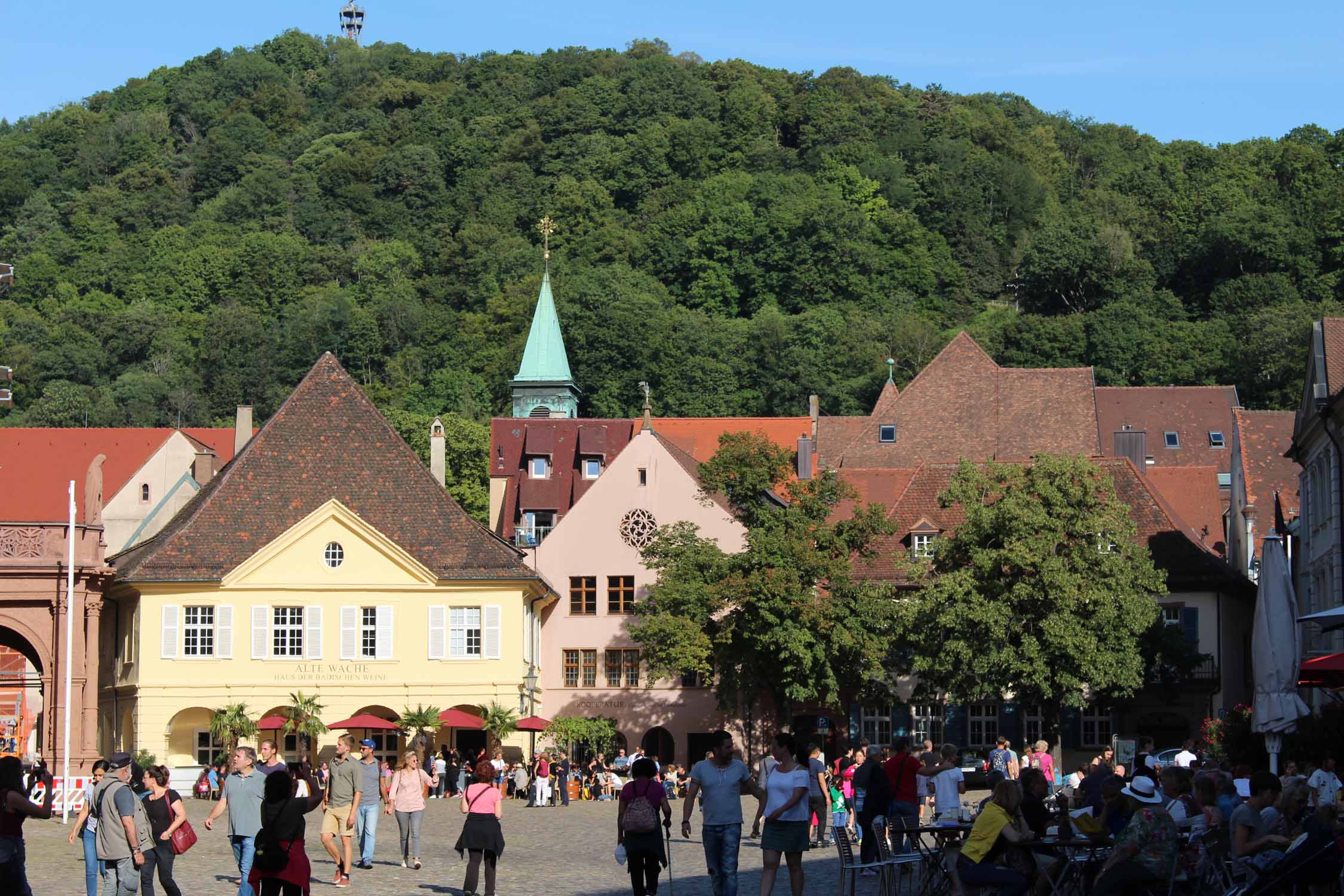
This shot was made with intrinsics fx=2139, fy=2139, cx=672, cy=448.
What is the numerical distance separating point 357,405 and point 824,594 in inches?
529

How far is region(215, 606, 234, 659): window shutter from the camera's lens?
54000mm

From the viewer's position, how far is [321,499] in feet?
182

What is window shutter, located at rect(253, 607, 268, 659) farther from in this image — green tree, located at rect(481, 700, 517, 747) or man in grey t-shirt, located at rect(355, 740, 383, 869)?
man in grey t-shirt, located at rect(355, 740, 383, 869)

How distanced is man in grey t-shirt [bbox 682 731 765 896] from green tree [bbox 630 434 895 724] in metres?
32.1

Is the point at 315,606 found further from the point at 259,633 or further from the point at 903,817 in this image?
the point at 903,817

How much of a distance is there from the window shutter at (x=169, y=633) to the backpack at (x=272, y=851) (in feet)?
128

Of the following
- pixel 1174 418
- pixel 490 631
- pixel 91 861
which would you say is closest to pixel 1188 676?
pixel 490 631

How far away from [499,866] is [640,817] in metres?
8.46

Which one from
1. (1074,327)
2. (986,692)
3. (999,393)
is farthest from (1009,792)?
(1074,327)

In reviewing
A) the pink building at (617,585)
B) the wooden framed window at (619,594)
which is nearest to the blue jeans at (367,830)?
the pink building at (617,585)

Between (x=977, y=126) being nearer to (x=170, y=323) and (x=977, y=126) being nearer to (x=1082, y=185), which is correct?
(x=1082, y=185)

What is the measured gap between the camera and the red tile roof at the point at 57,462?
71750 mm

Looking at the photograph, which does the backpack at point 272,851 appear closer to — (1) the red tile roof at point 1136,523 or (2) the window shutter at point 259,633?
(2) the window shutter at point 259,633

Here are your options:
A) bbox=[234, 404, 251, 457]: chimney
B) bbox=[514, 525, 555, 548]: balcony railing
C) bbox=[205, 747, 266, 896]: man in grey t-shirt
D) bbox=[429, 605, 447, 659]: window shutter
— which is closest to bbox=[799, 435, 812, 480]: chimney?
bbox=[514, 525, 555, 548]: balcony railing
